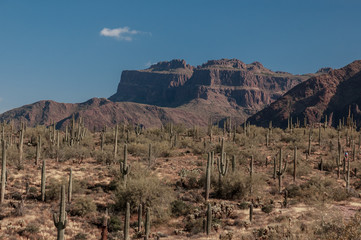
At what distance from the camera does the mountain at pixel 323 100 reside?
8894 centimetres

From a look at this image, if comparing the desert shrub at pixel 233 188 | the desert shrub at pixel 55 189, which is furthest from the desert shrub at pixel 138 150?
the desert shrub at pixel 233 188

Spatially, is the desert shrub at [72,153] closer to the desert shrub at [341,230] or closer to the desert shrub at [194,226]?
the desert shrub at [194,226]

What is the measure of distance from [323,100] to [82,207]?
9062cm

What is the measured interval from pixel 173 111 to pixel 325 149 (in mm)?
102398

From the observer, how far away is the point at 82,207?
17641 mm

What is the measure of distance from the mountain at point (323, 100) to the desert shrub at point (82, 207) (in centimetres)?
7446

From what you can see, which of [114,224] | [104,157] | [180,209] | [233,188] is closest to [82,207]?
[114,224]

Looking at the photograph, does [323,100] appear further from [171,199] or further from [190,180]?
[171,199]

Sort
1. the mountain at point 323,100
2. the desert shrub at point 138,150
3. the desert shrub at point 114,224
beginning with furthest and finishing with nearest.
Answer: the mountain at point 323,100 < the desert shrub at point 138,150 < the desert shrub at point 114,224

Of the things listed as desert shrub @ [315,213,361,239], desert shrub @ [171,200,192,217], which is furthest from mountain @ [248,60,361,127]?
desert shrub @ [315,213,361,239]

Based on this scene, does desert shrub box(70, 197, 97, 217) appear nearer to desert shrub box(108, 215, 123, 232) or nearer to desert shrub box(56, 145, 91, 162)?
desert shrub box(108, 215, 123, 232)

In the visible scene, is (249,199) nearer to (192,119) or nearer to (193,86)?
(192,119)

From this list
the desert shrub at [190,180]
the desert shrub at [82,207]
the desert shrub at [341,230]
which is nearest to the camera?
the desert shrub at [341,230]

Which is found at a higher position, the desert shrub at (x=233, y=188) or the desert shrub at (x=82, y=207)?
the desert shrub at (x=233, y=188)
